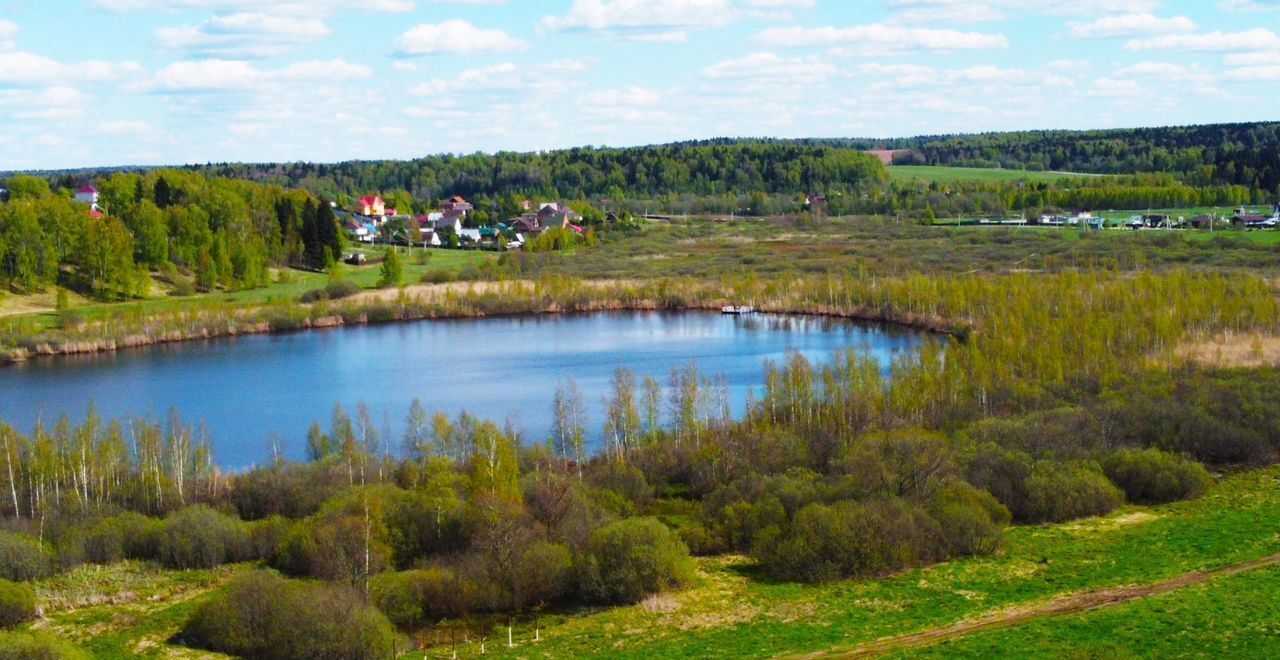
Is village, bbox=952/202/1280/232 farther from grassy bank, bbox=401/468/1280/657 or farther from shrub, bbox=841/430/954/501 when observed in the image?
grassy bank, bbox=401/468/1280/657

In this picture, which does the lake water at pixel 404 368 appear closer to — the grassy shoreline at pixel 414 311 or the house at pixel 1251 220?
the grassy shoreline at pixel 414 311

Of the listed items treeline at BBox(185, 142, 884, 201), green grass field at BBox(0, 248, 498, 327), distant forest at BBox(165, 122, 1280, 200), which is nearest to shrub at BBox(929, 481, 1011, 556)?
green grass field at BBox(0, 248, 498, 327)

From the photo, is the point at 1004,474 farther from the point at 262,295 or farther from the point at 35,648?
the point at 262,295

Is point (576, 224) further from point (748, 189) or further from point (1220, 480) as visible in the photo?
point (1220, 480)

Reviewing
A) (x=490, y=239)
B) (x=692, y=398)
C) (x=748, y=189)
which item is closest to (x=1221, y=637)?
(x=692, y=398)

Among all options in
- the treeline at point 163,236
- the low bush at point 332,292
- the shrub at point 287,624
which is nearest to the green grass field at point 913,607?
the shrub at point 287,624

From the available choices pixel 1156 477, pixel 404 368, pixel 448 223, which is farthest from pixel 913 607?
pixel 448 223
